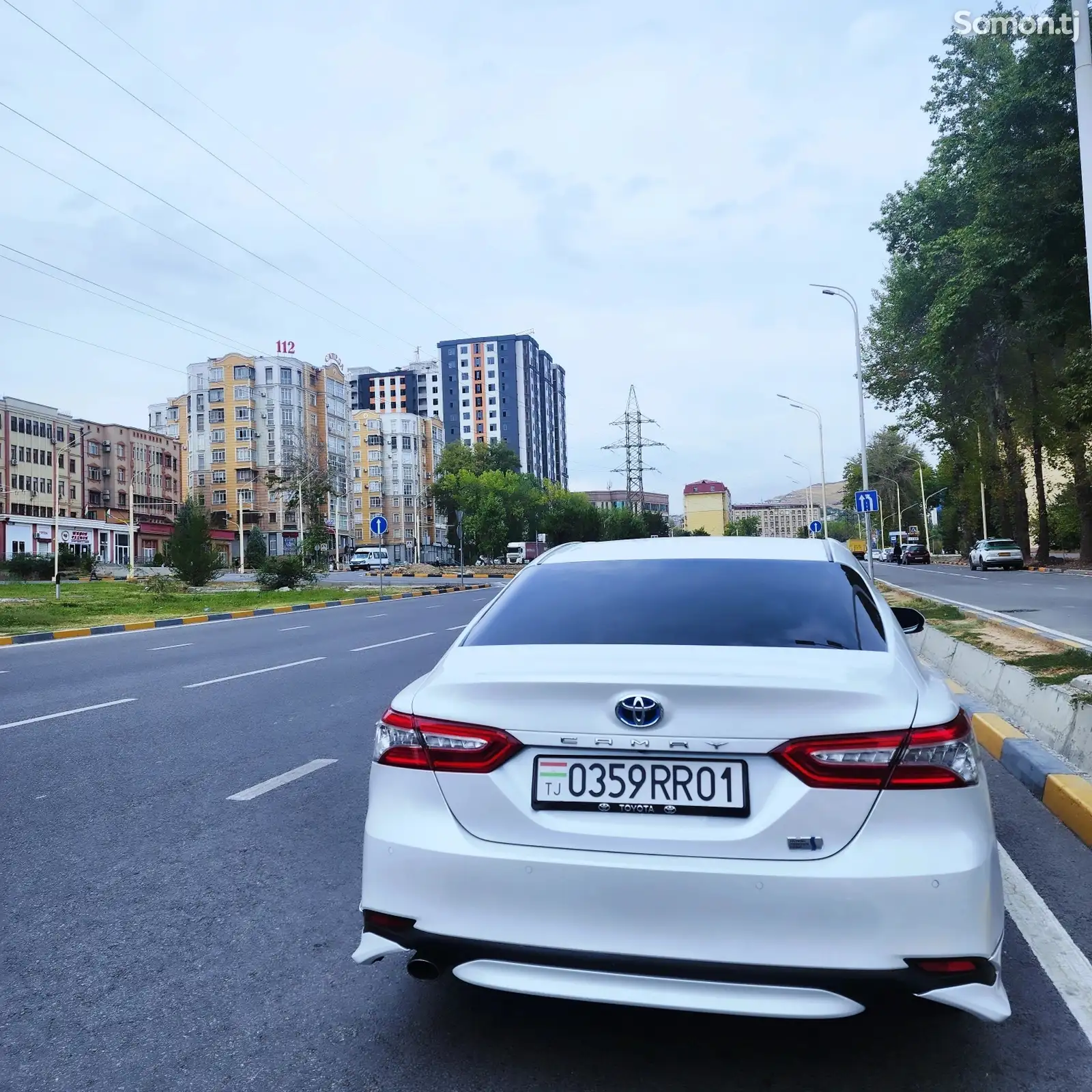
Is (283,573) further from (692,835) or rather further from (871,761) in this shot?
(871,761)

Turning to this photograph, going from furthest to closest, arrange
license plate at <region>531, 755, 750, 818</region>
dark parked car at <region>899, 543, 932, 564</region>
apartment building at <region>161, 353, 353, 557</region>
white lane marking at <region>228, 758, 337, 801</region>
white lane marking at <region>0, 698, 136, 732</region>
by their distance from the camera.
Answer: apartment building at <region>161, 353, 353, 557</region>, dark parked car at <region>899, 543, 932, 564</region>, white lane marking at <region>0, 698, 136, 732</region>, white lane marking at <region>228, 758, 337, 801</region>, license plate at <region>531, 755, 750, 818</region>

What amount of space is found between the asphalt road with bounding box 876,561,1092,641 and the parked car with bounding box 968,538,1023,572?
230 centimetres

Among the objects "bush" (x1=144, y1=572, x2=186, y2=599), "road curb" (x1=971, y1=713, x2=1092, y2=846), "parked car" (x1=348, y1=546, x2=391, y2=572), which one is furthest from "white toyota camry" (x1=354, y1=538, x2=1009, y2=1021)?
"parked car" (x1=348, y1=546, x2=391, y2=572)

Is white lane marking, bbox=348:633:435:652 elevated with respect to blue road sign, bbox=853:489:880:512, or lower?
lower

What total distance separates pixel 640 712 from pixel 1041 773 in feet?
14.7

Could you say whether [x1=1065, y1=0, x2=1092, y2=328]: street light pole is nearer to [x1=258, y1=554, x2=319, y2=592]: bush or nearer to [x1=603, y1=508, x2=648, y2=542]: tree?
[x1=258, y1=554, x2=319, y2=592]: bush

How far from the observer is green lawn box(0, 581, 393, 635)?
23.6 metres

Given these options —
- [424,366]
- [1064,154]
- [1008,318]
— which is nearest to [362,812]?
[1064,154]

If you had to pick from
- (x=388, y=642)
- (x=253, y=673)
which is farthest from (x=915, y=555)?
(x=253, y=673)

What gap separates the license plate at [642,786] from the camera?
258cm

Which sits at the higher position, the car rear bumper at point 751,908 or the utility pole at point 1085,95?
the utility pole at point 1085,95

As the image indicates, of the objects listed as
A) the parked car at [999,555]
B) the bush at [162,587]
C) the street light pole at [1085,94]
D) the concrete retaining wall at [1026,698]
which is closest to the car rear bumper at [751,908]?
the concrete retaining wall at [1026,698]

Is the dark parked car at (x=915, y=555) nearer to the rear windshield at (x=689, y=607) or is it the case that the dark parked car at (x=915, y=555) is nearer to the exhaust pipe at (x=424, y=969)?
the rear windshield at (x=689, y=607)

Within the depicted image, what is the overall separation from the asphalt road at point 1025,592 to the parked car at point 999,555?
2304mm
